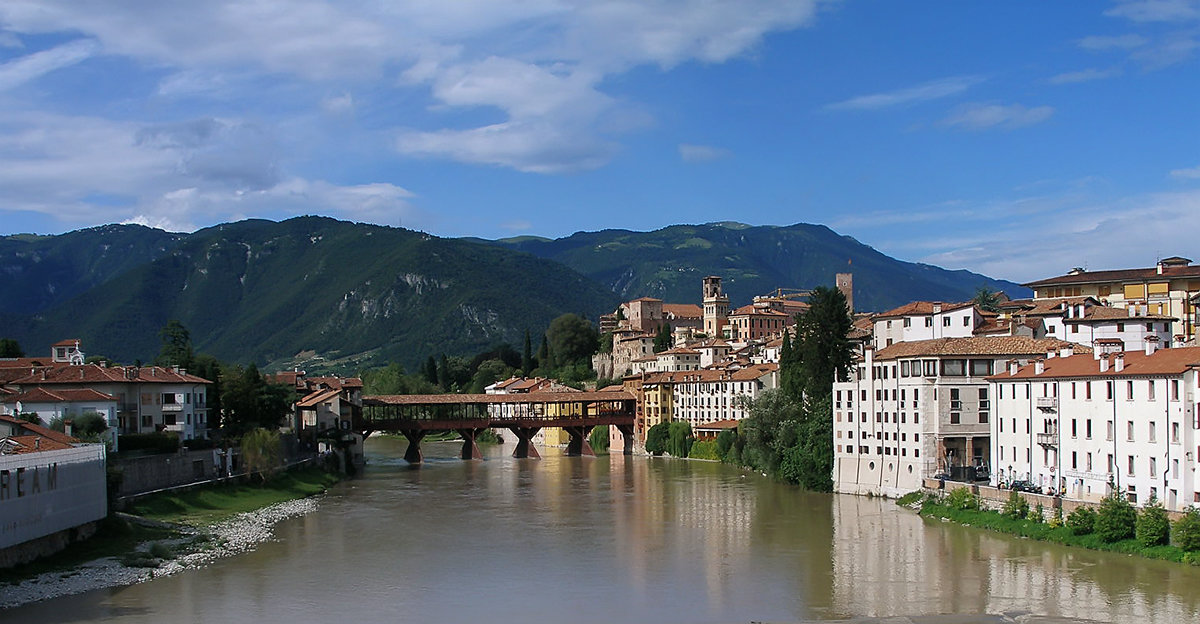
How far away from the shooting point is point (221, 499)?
169 feet

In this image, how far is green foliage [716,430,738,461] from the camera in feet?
260

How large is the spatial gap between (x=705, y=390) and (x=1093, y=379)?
180 feet

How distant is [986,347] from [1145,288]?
31561 millimetres

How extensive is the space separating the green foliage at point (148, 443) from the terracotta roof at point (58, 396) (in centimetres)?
255

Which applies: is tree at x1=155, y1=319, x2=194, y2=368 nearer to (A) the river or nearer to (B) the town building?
(A) the river

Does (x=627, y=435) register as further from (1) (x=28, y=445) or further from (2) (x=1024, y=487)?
(1) (x=28, y=445)

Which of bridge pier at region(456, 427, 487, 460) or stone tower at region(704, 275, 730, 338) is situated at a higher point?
stone tower at region(704, 275, 730, 338)

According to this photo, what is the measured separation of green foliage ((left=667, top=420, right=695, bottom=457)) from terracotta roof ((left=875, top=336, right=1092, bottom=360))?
37.7 meters

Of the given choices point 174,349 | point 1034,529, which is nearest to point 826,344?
point 1034,529

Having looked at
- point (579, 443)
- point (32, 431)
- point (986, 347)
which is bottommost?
point (579, 443)

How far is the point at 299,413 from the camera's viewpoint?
8831 centimetres

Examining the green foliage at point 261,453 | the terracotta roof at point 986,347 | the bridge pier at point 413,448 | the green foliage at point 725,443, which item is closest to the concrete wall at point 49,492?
the green foliage at point 261,453

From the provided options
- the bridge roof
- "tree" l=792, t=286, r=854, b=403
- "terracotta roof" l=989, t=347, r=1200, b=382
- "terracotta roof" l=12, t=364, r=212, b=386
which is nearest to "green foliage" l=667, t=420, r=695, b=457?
the bridge roof

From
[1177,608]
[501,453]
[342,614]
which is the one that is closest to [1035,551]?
→ [1177,608]
